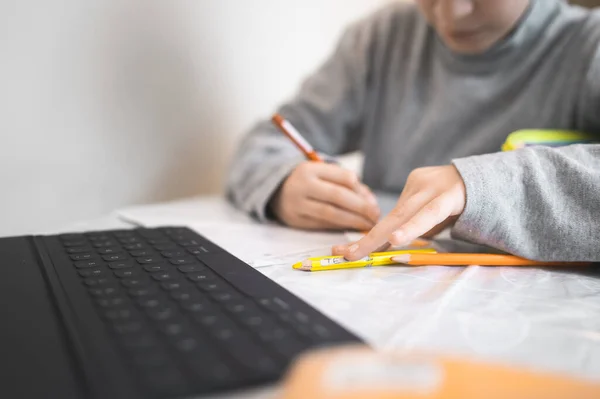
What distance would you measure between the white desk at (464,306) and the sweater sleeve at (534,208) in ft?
0.08

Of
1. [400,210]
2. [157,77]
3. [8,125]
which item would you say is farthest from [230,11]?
[400,210]

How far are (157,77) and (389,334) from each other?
0.65 m

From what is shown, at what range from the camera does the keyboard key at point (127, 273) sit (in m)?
0.40

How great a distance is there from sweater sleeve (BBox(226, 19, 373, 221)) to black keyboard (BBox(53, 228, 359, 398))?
28 centimetres

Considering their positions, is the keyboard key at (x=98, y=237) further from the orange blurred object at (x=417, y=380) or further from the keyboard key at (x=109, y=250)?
the orange blurred object at (x=417, y=380)

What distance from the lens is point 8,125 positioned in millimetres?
681

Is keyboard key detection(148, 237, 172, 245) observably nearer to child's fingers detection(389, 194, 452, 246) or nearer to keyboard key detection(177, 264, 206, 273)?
keyboard key detection(177, 264, 206, 273)

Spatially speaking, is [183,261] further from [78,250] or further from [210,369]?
[210,369]

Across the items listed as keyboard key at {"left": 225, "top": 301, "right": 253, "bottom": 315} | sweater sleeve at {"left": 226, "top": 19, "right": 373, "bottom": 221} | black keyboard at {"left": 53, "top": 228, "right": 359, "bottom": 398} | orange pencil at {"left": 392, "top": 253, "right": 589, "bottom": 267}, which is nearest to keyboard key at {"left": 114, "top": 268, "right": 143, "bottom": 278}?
black keyboard at {"left": 53, "top": 228, "right": 359, "bottom": 398}

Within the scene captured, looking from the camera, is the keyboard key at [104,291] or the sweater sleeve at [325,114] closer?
the keyboard key at [104,291]

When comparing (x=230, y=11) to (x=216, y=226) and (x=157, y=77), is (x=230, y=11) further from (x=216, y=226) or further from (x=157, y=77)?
(x=216, y=226)

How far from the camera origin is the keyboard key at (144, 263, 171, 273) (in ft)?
1.36

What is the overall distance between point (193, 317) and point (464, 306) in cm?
18

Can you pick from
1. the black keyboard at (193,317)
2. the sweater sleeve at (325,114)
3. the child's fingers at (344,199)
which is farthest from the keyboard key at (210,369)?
the sweater sleeve at (325,114)
